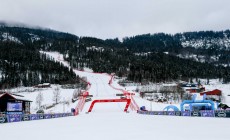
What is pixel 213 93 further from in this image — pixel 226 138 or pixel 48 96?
pixel 226 138

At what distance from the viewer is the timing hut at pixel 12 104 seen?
40781 millimetres

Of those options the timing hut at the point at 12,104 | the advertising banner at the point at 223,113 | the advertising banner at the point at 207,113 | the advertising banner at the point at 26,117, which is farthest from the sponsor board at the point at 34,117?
the advertising banner at the point at 223,113

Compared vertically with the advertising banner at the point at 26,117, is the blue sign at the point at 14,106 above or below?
below

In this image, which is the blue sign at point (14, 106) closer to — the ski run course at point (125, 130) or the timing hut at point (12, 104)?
the timing hut at point (12, 104)

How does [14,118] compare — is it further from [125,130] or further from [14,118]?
[125,130]

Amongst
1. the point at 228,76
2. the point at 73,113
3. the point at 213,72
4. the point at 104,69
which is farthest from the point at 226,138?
the point at 213,72

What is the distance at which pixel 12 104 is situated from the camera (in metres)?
40.8

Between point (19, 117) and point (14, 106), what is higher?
point (19, 117)

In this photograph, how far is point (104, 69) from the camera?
186625mm

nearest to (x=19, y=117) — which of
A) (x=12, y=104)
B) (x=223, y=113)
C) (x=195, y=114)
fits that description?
(x=12, y=104)

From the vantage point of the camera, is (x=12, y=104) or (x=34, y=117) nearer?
(x=34, y=117)

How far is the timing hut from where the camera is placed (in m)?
40.8

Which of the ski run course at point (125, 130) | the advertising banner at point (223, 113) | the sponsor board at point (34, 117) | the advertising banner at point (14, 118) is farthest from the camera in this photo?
the sponsor board at point (34, 117)

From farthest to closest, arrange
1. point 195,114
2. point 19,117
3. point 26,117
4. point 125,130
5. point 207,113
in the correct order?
1. point 26,117
2. point 195,114
3. point 19,117
4. point 207,113
5. point 125,130
